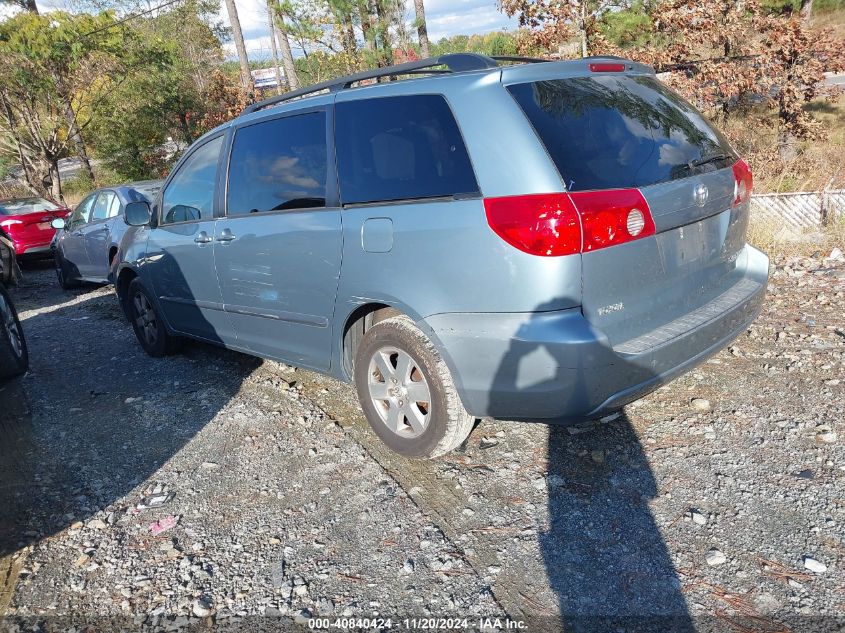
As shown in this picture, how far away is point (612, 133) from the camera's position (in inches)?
113

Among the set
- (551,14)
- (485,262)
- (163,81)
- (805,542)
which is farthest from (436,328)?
(163,81)

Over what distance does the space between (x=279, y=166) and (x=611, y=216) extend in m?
2.10

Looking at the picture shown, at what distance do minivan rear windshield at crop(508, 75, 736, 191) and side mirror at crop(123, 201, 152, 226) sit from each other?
359 centimetres

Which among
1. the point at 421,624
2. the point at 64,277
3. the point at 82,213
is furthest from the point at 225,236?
the point at 64,277

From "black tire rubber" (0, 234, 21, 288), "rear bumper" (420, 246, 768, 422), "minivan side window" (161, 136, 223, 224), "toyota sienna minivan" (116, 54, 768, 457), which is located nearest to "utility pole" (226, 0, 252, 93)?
"black tire rubber" (0, 234, 21, 288)

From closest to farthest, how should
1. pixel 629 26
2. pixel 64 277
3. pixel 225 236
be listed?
pixel 225 236, pixel 64 277, pixel 629 26

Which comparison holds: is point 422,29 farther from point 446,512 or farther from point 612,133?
point 446,512

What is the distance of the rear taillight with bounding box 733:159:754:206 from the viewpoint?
331cm

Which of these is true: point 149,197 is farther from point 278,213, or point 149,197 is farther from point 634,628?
point 634,628

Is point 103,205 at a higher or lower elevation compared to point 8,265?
higher

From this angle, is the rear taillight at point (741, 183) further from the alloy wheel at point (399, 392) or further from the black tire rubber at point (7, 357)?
the black tire rubber at point (7, 357)

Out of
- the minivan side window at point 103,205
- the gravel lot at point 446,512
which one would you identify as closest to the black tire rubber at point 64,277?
the minivan side window at point 103,205

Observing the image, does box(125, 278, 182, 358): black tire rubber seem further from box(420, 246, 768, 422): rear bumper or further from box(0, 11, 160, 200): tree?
box(0, 11, 160, 200): tree

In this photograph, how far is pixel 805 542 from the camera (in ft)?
8.38
